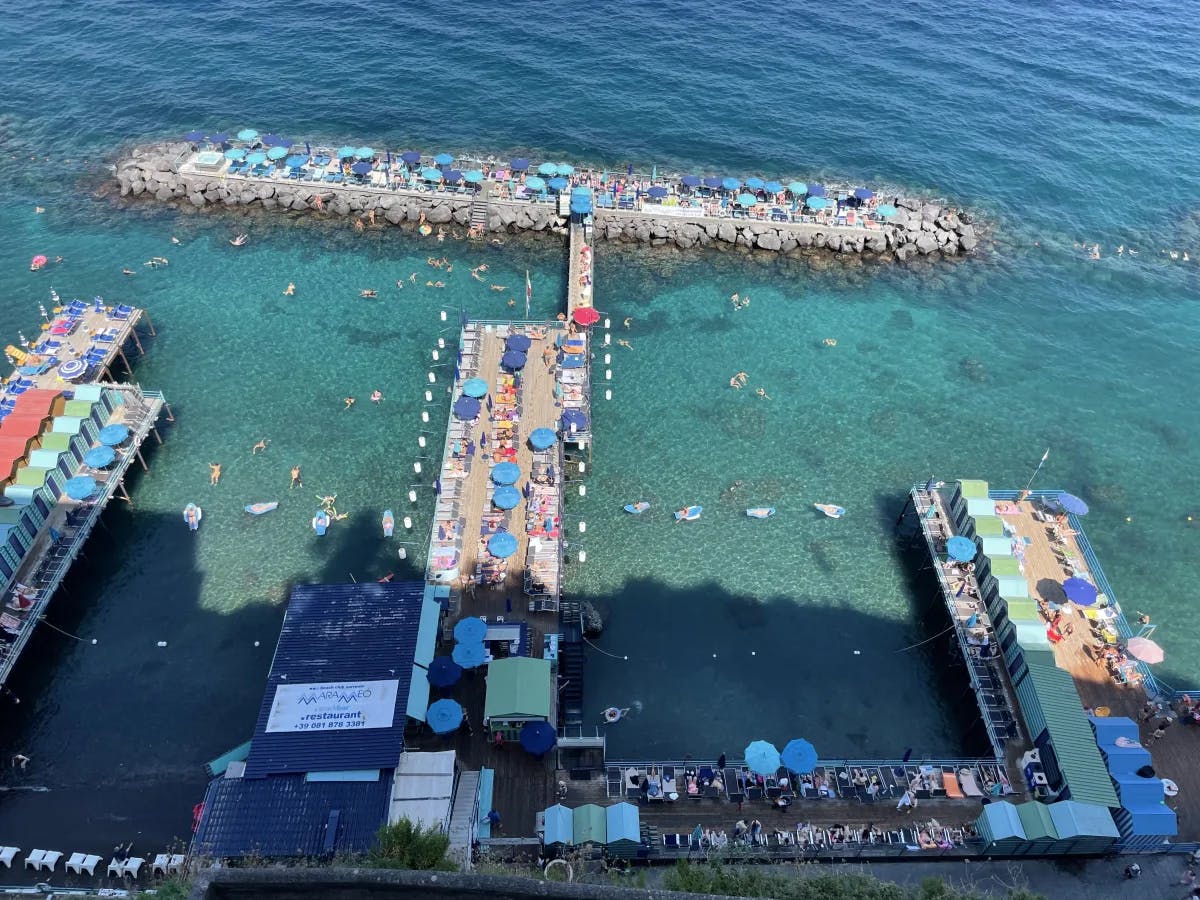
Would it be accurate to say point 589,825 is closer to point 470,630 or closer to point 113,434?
point 470,630

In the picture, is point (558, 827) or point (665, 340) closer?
point (558, 827)

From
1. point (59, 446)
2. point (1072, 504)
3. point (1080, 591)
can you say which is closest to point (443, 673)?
point (59, 446)

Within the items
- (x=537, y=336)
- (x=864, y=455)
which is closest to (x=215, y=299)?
(x=537, y=336)

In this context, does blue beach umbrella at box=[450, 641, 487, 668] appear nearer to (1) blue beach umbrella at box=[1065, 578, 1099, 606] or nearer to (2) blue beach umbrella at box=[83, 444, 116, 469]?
(2) blue beach umbrella at box=[83, 444, 116, 469]

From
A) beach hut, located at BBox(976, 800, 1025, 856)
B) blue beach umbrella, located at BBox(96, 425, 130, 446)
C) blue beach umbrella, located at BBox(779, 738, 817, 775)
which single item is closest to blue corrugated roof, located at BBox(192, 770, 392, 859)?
blue beach umbrella, located at BBox(779, 738, 817, 775)

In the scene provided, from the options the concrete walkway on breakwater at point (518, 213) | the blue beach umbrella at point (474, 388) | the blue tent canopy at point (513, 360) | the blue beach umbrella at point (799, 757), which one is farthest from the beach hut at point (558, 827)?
the concrete walkway on breakwater at point (518, 213)
